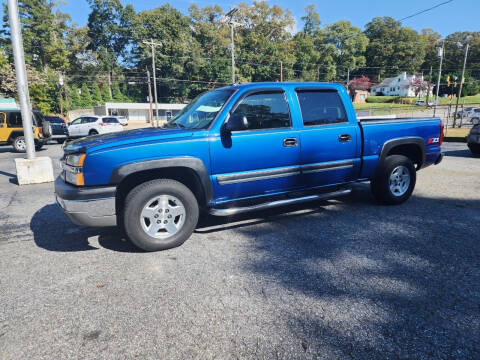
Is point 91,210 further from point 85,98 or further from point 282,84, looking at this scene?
point 85,98

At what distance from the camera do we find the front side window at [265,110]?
4.07 meters

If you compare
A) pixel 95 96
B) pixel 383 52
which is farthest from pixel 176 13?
pixel 383 52

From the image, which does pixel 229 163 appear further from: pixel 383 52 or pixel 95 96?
pixel 383 52

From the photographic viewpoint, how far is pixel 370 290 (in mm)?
2822

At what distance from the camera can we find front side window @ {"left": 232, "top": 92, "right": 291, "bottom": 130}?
4.07 m

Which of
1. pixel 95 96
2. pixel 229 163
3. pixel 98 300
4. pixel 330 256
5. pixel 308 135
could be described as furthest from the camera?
pixel 95 96

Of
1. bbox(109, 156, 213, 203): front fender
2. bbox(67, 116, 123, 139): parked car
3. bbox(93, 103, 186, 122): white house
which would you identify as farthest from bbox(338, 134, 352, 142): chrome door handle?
bbox(93, 103, 186, 122): white house

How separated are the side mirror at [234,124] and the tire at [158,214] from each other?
807 mm

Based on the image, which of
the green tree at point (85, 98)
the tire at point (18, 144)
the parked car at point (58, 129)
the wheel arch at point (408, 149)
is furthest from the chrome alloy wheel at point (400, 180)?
the green tree at point (85, 98)

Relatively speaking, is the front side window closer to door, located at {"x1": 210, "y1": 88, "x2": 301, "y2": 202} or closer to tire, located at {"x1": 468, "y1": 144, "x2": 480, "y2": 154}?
door, located at {"x1": 210, "y1": 88, "x2": 301, "y2": 202}

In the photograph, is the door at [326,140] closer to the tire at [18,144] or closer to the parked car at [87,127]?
the tire at [18,144]

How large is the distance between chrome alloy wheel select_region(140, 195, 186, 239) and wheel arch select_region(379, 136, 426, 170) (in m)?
3.22

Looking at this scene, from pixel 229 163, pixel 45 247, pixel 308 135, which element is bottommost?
pixel 45 247

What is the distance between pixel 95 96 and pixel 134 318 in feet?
210
